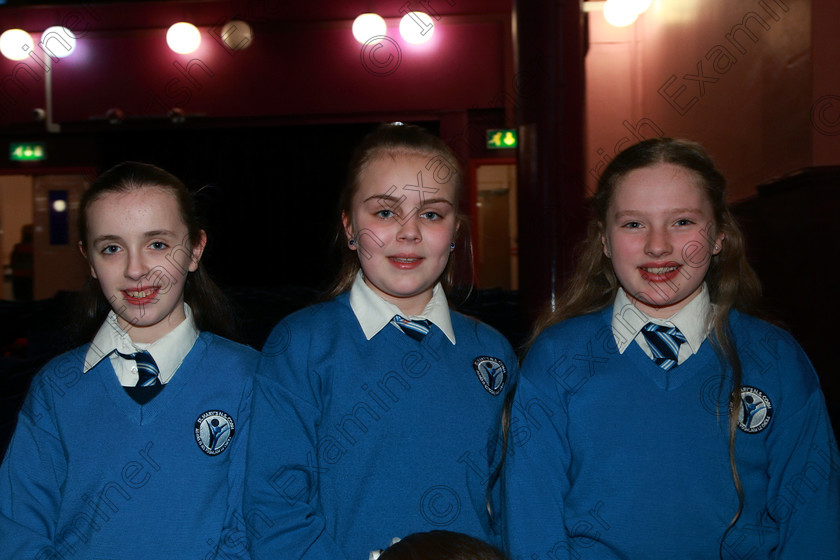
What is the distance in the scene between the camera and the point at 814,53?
2.54 metres

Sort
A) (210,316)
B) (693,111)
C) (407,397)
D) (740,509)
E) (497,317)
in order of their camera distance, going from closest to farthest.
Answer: (740,509)
(407,397)
(210,316)
(497,317)
(693,111)

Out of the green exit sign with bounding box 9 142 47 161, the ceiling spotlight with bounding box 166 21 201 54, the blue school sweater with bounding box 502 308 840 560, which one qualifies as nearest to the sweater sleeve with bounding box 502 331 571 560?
the blue school sweater with bounding box 502 308 840 560

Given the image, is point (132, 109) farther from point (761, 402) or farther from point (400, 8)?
point (761, 402)

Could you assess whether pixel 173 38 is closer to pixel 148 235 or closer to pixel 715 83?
pixel 715 83

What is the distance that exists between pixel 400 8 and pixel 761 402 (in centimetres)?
637

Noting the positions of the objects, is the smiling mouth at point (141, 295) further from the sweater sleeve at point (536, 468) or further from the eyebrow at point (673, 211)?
the eyebrow at point (673, 211)

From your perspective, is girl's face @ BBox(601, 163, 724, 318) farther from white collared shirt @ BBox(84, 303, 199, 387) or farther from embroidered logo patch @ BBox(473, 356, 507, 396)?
white collared shirt @ BBox(84, 303, 199, 387)

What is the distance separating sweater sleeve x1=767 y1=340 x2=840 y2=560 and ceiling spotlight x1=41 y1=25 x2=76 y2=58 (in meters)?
7.15

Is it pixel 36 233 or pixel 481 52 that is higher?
pixel 481 52

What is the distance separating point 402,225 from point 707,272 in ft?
1.93

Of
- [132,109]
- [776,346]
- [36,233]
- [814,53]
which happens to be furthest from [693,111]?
[36,233]

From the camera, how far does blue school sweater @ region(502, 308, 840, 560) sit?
1062 millimetres

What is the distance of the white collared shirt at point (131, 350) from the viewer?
123 centimetres

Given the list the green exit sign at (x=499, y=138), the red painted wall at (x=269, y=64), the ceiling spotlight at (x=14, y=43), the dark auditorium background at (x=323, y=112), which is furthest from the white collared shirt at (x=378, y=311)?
the ceiling spotlight at (x=14, y=43)
